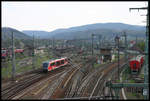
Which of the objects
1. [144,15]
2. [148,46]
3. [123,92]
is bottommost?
[123,92]

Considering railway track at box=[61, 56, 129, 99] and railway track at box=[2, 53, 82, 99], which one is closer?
railway track at box=[2, 53, 82, 99]

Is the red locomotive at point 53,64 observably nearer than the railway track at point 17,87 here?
No

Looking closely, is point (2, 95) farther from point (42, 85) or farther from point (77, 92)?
point (77, 92)

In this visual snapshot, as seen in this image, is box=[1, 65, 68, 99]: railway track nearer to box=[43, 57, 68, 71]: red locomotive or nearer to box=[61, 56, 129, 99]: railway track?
box=[43, 57, 68, 71]: red locomotive

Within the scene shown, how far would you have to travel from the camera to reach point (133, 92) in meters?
16.8

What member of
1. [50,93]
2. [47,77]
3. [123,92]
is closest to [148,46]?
[123,92]

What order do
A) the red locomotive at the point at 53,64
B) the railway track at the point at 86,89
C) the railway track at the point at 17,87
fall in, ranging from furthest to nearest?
the red locomotive at the point at 53,64 < the railway track at the point at 86,89 < the railway track at the point at 17,87

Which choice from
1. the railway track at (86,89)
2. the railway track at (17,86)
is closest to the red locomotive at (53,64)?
the railway track at (17,86)

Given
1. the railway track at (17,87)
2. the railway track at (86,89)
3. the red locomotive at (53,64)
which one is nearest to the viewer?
the railway track at (17,87)

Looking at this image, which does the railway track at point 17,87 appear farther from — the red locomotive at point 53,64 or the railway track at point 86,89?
the railway track at point 86,89

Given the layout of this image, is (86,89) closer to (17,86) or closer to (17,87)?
(17,87)

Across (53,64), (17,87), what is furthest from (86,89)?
(53,64)

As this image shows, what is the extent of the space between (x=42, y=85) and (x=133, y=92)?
884cm

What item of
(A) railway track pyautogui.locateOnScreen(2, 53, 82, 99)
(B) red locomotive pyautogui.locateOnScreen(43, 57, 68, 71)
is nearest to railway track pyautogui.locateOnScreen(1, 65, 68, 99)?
(A) railway track pyautogui.locateOnScreen(2, 53, 82, 99)
